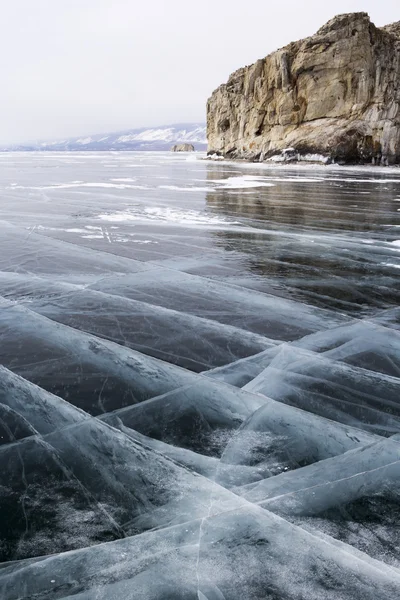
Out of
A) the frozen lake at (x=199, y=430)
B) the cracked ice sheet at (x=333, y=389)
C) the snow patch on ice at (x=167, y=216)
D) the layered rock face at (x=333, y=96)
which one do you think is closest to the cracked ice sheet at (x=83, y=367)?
the frozen lake at (x=199, y=430)

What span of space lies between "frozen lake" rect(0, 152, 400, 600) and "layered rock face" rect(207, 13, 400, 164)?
142ft

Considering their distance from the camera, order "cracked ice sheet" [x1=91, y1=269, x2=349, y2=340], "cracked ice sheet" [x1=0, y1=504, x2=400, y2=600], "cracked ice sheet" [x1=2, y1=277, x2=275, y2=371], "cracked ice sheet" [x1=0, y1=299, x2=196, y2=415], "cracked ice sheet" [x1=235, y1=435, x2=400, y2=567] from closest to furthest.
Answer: "cracked ice sheet" [x1=0, y1=504, x2=400, y2=600] → "cracked ice sheet" [x1=235, y1=435, x2=400, y2=567] → "cracked ice sheet" [x1=0, y1=299, x2=196, y2=415] → "cracked ice sheet" [x1=2, y1=277, x2=275, y2=371] → "cracked ice sheet" [x1=91, y1=269, x2=349, y2=340]

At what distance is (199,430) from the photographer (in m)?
3.10

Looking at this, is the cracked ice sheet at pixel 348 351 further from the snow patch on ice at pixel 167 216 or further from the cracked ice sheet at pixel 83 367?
the snow patch on ice at pixel 167 216

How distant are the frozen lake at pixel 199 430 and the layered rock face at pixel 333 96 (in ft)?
142

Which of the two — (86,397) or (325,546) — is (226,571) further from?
(86,397)

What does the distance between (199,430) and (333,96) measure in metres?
55.1

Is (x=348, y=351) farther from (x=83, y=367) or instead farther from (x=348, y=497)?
(x=83, y=367)

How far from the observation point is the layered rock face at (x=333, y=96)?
1821 inches

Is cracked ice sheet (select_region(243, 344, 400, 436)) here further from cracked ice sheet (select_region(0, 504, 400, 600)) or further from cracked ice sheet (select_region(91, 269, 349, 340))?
cracked ice sheet (select_region(0, 504, 400, 600))

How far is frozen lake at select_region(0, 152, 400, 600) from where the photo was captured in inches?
79.7

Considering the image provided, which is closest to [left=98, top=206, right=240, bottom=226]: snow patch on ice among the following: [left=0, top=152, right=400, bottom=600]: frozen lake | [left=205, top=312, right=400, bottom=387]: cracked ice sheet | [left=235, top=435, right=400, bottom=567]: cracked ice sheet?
[left=0, top=152, right=400, bottom=600]: frozen lake

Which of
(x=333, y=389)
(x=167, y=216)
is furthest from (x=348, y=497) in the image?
(x=167, y=216)

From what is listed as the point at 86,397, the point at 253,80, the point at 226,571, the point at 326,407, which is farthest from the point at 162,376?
the point at 253,80
